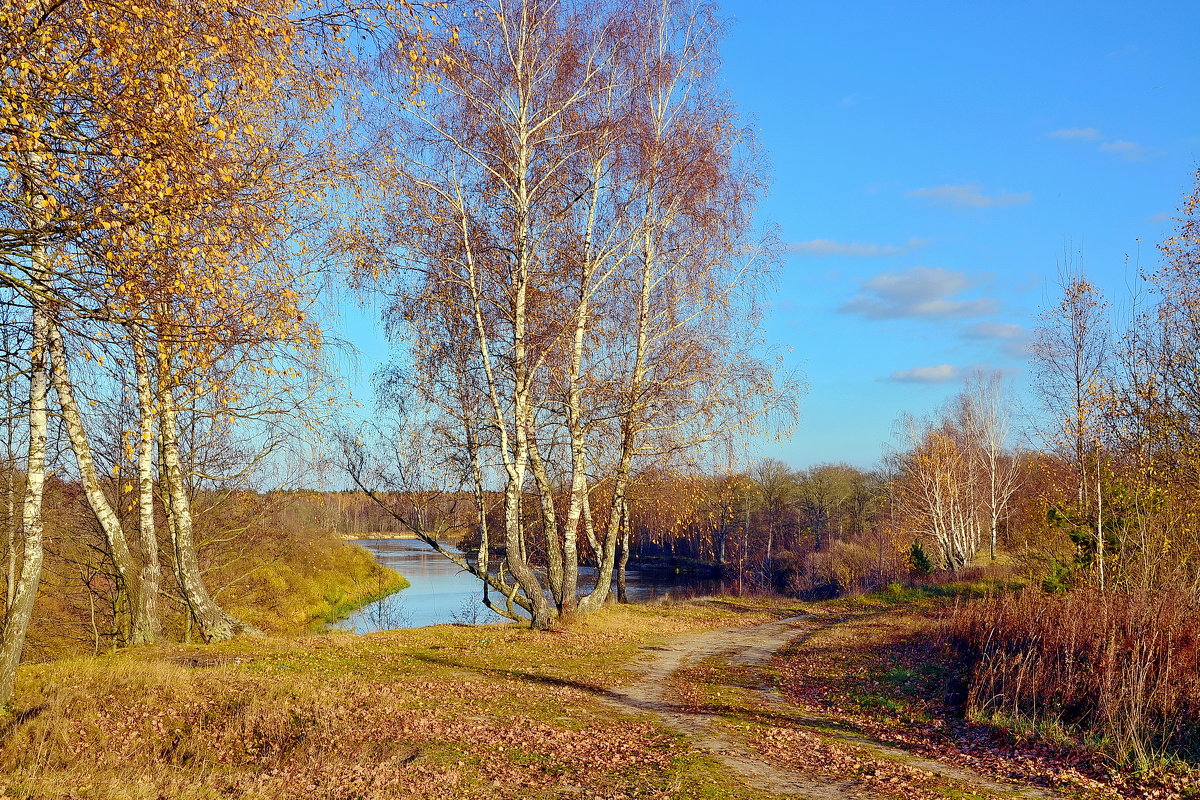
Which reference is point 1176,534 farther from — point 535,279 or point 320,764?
point 320,764

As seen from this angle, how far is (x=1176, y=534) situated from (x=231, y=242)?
1753 centimetres

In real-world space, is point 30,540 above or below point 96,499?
below

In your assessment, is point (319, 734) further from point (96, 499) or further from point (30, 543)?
point (96, 499)

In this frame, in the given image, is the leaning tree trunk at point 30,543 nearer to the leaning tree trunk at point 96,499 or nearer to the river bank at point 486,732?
the river bank at point 486,732

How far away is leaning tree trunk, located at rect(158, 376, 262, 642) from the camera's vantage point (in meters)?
13.3

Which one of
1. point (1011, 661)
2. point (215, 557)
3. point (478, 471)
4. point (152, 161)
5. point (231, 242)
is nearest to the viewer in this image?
point (152, 161)

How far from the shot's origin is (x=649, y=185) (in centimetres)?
1856

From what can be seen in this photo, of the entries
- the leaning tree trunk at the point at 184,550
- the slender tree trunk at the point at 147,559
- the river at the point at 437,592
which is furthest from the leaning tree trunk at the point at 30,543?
the river at the point at 437,592

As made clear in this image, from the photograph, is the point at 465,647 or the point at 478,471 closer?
the point at 465,647

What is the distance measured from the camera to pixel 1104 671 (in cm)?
955

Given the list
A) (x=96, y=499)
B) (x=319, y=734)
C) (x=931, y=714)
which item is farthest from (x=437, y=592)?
(x=319, y=734)

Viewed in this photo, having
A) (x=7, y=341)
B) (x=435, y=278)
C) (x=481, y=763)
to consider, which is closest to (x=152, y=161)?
(x=7, y=341)

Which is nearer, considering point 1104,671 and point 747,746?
point 747,746

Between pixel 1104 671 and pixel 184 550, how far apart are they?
45.7 feet
